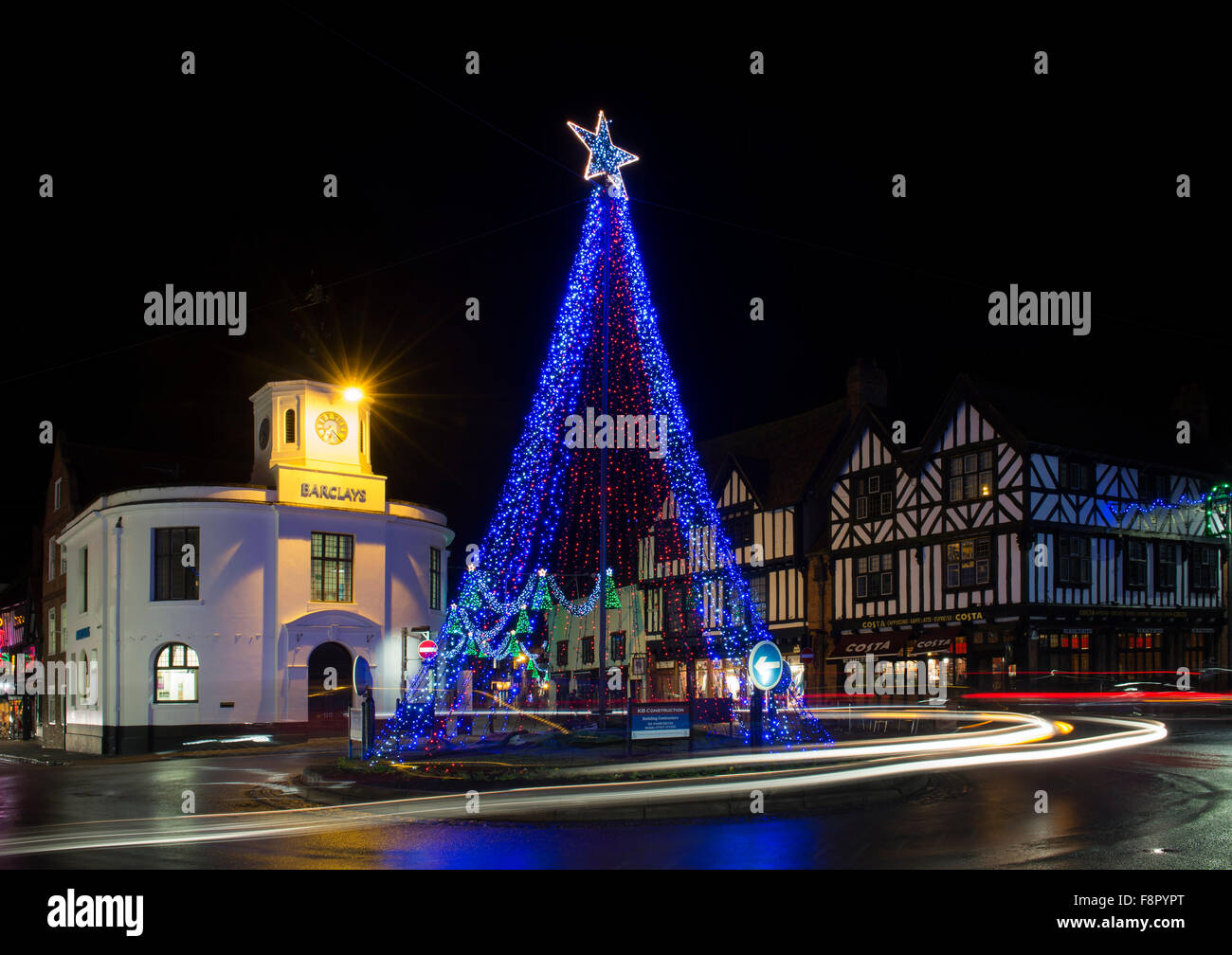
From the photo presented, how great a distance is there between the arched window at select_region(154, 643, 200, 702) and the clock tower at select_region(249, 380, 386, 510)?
4937 millimetres

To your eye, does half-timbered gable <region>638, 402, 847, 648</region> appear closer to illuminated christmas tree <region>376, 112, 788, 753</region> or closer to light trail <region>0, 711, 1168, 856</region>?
illuminated christmas tree <region>376, 112, 788, 753</region>

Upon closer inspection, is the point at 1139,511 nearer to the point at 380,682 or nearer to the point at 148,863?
the point at 380,682

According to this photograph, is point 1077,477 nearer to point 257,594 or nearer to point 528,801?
point 257,594

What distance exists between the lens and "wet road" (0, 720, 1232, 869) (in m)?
9.70

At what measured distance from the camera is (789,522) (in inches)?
1865

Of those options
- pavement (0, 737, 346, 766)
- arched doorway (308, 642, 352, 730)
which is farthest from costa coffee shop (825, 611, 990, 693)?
pavement (0, 737, 346, 766)

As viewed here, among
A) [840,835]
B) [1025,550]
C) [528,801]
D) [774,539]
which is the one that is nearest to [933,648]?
[1025,550]

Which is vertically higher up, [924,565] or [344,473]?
[344,473]

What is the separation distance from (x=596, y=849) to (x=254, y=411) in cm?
2730

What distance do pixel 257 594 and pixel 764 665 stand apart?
18.8 meters

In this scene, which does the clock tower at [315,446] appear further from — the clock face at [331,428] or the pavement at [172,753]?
the pavement at [172,753]

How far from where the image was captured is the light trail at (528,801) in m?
11.7

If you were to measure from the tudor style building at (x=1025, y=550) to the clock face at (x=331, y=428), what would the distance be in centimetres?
2000

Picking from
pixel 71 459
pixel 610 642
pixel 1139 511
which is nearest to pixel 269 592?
pixel 71 459
